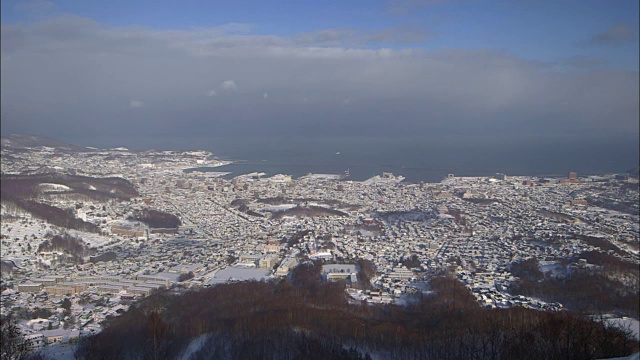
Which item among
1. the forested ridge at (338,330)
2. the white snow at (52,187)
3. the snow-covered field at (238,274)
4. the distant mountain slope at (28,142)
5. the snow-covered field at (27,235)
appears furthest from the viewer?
the distant mountain slope at (28,142)

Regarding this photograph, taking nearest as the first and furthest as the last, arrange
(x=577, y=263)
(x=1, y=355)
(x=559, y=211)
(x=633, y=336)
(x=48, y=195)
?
1. (x=1, y=355)
2. (x=633, y=336)
3. (x=577, y=263)
4. (x=559, y=211)
5. (x=48, y=195)

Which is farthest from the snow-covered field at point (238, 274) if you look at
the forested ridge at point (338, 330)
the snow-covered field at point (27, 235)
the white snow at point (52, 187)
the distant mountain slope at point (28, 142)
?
the distant mountain slope at point (28, 142)

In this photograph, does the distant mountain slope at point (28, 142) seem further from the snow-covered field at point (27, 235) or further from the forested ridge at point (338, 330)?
the forested ridge at point (338, 330)

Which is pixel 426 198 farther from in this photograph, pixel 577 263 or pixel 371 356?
pixel 371 356

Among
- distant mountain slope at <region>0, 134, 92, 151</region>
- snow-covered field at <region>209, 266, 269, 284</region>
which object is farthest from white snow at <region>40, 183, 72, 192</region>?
distant mountain slope at <region>0, 134, 92, 151</region>

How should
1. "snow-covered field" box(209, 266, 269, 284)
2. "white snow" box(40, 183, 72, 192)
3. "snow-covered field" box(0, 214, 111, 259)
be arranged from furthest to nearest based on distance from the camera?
"white snow" box(40, 183, 72, 192) < "snow-covered field" box(0, 214, 111, 259) < "snow-covered field" box(209, 266, 269, 284)

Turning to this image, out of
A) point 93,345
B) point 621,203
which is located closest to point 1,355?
point 93,345

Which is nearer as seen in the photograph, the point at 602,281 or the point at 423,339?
the point at 423,339

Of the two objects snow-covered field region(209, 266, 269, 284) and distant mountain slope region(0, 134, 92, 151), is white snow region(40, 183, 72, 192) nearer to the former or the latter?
snow-covered field region(209, 266, 269, 284)

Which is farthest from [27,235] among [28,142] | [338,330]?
[28,142]

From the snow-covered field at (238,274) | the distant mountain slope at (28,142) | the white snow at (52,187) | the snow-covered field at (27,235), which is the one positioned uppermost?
the distant mountain slope at (28,142)

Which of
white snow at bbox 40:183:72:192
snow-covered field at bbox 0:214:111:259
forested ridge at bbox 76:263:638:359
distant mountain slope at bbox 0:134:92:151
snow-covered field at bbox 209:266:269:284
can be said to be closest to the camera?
forested ridge at bbox 76:263:638:359
